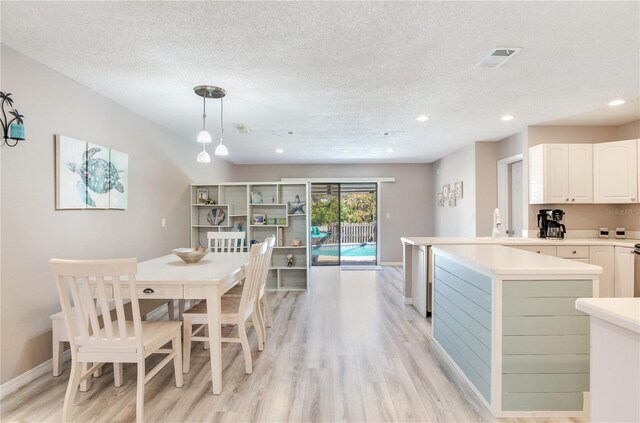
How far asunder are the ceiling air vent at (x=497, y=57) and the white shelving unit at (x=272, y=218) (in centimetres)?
328

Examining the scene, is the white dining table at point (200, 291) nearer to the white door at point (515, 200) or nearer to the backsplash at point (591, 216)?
the backsplash at point (591, 216)

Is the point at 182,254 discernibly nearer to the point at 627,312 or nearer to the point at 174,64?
the point at 174,64

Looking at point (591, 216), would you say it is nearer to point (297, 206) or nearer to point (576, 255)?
point (576, 255)

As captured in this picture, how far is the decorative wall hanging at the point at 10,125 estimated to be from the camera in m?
2.23

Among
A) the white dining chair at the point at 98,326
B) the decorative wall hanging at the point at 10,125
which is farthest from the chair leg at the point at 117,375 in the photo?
the decorative wall hanging at the point at 10,125

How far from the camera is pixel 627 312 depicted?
106 cm

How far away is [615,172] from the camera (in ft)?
13.0

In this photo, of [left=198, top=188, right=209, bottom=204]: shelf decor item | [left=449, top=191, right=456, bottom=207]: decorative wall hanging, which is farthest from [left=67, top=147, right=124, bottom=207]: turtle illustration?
[left=449, top=191, right=456, bottom=207]: decorative wall hanging

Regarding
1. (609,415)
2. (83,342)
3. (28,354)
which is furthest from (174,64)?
(609,415)

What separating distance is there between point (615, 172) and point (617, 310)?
393 cm

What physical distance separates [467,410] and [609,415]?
107 cm

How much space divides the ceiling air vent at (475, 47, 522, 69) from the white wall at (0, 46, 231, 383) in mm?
3308

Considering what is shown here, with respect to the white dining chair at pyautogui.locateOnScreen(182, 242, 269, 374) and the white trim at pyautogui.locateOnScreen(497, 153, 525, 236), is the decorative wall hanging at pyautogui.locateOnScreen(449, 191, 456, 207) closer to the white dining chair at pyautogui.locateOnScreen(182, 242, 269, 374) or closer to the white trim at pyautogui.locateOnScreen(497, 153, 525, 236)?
the white trim at pyautogui.locateOnScreen(497, 153, 525, 236)

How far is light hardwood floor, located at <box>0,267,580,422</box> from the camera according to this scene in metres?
2.00
